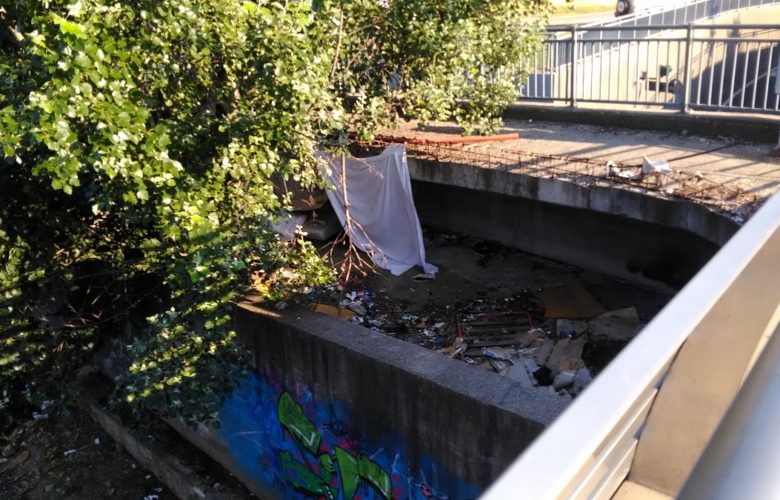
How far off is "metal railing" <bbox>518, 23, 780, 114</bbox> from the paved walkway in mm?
491

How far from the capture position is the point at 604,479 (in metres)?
1.57

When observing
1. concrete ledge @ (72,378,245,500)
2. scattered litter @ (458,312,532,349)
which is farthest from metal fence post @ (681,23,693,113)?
concrete ledge @ (72,378,245,500)

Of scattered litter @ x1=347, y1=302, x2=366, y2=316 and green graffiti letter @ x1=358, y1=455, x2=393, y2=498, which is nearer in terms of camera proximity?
green graffiti letter @ x1=358, y1=455, x2=393, y2=498

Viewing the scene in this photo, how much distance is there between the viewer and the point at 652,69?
870cm

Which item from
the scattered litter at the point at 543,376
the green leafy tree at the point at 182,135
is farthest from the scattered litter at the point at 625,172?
the scattered litter at the point at 543,376

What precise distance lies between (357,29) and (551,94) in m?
3.80

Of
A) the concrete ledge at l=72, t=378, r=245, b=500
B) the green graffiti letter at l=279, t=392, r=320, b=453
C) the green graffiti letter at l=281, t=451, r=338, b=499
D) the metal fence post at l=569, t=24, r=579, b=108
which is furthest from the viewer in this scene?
the metal fence post at l=569, t=24, r=579, b=108

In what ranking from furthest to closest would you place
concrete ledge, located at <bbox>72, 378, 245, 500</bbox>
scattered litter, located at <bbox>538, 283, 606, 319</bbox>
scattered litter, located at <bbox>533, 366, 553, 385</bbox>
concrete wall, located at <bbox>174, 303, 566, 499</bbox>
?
concrete ledge, located at <bbox>72, 378, 245, 500</bbox> → scattered litter, located at <bbox>538, 283, 606, 319</bbox> → scattered litter, located at <bbox>533, 366, 553, 385</bbox> → concrete wall, located at <bbox>174, 303, 566, 499</bbox>

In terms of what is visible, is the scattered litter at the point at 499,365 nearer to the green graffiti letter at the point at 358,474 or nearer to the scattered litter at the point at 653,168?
the green graffiti letter at the point at 358,474

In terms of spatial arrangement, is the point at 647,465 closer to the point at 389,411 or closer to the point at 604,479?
the point at 604,479

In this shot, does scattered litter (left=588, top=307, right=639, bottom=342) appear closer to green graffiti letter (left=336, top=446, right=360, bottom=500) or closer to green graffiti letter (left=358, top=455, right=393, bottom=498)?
green graffiti letter (left=358, top=455, right=393, bottom=498)

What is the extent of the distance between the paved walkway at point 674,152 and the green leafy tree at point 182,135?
0.93 meters

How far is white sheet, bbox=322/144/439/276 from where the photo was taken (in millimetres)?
8461

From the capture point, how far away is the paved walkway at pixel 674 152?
19.6 feet
